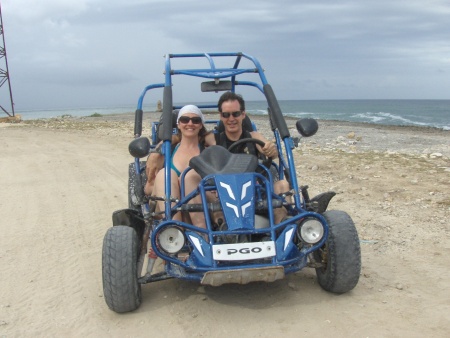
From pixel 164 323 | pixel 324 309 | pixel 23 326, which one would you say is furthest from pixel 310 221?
pixel 23 326

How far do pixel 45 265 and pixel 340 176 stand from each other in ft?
18.3

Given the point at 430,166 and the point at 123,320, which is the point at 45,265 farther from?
the point at 430,166

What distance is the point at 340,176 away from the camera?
8.73m

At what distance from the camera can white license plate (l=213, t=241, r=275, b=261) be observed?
3.43 m

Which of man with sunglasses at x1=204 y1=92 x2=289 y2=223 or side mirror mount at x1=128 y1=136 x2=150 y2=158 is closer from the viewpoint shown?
side mirror mount at x1=128 y1=136 x2=150 y2=158

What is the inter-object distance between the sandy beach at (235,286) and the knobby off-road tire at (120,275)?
0.13 metres

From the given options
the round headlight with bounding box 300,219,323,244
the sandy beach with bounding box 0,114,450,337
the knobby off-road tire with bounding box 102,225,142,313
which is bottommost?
the sandy beach with bounding box 0,114,450,337

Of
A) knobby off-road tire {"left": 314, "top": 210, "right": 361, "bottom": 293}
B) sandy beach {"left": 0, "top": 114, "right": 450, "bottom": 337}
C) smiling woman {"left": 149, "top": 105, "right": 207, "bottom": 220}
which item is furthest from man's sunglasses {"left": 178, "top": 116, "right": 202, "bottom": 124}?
knobby off-road tire {"left": 314, "top": 210, "right": 361, "bottom": 293}

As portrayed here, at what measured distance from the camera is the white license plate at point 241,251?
3432 millimetres

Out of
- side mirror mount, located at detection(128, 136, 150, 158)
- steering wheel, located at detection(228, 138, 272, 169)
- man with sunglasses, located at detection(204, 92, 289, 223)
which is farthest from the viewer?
man with sunglasses, located at detection(204, 92, 289, 223)

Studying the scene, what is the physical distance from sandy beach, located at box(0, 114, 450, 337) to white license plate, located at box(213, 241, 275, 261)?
0.52 m

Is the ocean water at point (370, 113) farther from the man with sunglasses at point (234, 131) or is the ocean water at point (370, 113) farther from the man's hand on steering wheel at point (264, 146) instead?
the man's hand on steering wheel at point (264, 146)

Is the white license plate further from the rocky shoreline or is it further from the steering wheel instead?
the rocky shoreline

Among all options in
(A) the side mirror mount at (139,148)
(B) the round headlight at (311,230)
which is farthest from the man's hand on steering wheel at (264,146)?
(B) the round headlight at (311,230)
